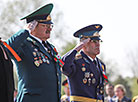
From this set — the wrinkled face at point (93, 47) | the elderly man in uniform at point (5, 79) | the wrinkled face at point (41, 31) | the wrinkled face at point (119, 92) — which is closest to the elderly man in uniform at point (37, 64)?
the wrinkled face at point (41, 31)

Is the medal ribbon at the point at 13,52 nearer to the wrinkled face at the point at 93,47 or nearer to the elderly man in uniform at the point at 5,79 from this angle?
the elderly man in uniform at the point at 5,79

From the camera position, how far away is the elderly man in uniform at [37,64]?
5035 mm

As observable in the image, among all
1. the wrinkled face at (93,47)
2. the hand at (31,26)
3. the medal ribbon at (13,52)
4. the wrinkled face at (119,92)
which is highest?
the hand at (31,26)

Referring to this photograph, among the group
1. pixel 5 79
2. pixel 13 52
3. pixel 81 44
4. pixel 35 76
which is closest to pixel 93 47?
pixel 81 44

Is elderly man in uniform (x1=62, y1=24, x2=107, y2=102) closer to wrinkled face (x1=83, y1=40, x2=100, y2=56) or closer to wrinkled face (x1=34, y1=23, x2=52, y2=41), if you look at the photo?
wrinkled face (x1=83, y1=40, x2=100, y2=56)

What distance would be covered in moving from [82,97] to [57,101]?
1248 millimetres

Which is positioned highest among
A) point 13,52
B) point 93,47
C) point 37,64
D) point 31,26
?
point 31,26

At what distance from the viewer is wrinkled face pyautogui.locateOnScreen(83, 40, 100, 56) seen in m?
6.77

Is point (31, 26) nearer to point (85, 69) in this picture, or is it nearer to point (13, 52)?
point (13, 52)

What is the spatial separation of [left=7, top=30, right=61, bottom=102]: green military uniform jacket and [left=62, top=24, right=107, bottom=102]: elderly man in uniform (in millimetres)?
910

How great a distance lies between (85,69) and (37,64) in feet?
5.29

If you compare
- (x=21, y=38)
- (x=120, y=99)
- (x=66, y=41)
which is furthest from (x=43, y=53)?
(x=66, y=41)

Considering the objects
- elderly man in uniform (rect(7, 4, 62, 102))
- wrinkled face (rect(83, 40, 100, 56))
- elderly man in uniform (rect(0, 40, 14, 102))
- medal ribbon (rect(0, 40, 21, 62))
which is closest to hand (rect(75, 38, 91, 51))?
wrinkled face (rect(83, 40, 100, 56))

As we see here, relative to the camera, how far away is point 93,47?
6.76 metres
